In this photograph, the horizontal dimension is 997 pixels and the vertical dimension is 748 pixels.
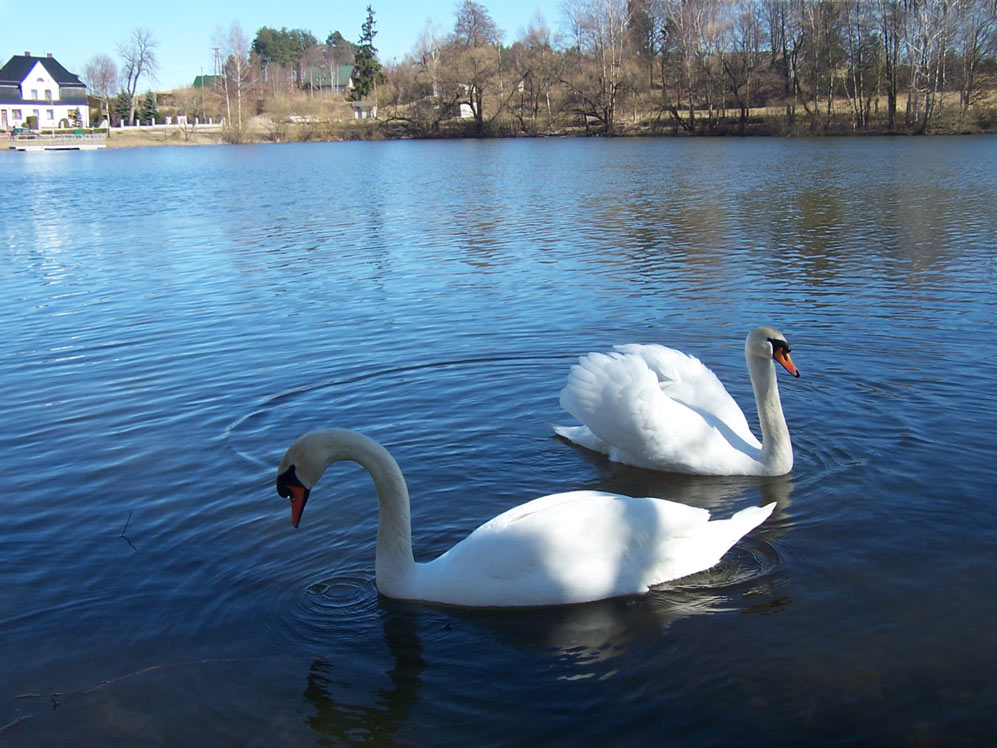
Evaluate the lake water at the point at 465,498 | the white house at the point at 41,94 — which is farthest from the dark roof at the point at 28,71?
the lake water at the point at 465,498

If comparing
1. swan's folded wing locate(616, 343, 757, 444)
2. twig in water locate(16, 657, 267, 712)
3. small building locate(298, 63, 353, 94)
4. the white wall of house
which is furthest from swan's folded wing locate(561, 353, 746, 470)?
small building locate(298, 63, 353, 94)

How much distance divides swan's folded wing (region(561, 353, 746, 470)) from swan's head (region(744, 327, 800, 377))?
614 mm

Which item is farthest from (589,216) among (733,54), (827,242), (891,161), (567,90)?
(567,90)

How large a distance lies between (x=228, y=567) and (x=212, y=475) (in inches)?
59.7

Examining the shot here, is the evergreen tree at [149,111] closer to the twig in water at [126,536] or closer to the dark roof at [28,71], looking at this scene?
the dark roof at [28,71]

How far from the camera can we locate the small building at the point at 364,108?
305 feet

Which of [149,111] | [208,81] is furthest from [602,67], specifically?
[208,81]

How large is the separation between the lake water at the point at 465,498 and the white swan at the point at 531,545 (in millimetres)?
133

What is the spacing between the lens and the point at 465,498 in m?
6.20

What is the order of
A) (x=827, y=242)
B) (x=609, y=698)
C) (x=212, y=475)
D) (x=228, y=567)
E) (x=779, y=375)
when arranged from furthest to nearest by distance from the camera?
(x=827, y=242) < (x=779, y=375) < (x=212, y=475) < (x=228, y=567) < (x=609, y=698)

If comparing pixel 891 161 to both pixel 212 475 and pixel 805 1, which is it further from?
pixel 805 1

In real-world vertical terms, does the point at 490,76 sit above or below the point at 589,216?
above

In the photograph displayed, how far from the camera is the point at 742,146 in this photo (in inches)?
1838

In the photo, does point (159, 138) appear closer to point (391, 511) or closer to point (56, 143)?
point (56, 143)
